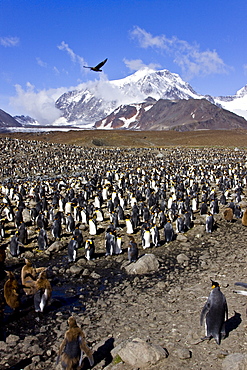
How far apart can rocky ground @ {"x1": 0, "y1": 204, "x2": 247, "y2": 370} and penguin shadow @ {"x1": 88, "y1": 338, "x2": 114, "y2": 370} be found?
0.05 ft

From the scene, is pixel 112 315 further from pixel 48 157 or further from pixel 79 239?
pixel 48 157

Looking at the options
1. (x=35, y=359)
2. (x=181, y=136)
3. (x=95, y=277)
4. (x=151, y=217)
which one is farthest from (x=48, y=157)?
(x=181, y=136)

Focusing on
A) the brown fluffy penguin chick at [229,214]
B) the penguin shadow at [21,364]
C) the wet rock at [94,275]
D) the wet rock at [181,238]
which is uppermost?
the brown fluffy penguin chick at [229,214]

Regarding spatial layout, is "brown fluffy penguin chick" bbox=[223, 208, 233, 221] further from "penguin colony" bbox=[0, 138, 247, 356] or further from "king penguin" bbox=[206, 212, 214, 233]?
"king penguin" bbox=[206, 212, 214, 233]

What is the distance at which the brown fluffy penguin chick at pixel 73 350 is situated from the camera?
4613mm

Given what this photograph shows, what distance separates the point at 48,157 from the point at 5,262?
33.5m

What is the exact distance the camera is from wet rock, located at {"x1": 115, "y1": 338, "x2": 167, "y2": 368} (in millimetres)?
4707

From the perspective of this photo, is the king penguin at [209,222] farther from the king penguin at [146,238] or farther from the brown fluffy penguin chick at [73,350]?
the brown fluffy penguin chick at [73,350]

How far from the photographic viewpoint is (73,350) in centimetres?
464

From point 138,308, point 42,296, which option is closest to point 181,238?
point 138,308

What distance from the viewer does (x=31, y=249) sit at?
10500mm

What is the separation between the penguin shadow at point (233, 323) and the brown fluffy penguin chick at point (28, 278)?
13.6ft

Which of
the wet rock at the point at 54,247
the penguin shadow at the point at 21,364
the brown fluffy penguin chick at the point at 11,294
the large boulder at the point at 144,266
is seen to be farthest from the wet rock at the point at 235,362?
the wet rock at the point at 54,247

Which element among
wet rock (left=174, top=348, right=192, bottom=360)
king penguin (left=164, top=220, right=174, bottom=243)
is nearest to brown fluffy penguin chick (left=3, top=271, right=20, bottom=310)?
wet rock (left=174, top=348, right=192, bottom=360)
